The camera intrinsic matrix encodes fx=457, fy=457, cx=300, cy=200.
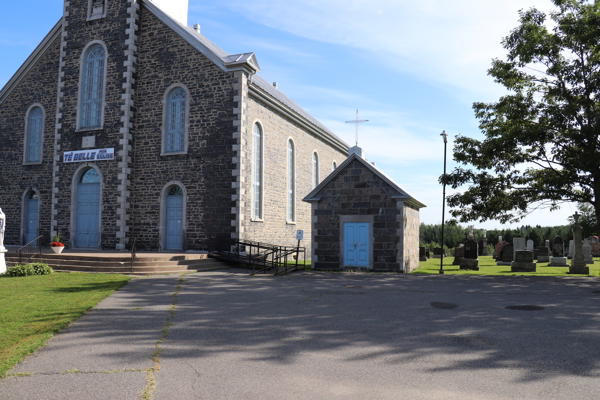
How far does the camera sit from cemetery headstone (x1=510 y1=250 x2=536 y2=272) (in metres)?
20.1

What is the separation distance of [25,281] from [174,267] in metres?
4.45

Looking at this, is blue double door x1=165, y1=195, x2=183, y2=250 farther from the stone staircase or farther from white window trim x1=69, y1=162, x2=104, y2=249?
white window trim x1=69, y1=162, x2=104, y2=249

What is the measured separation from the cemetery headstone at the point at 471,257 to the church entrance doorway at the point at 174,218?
1317 centimetres

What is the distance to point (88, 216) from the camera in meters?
21.1

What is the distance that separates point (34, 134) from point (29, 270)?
39.2 ft

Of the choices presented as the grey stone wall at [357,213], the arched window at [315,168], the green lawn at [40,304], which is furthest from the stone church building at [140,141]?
the green lawn at [40,304]

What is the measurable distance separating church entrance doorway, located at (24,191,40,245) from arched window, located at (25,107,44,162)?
1.92 m

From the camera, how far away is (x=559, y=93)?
17.3m

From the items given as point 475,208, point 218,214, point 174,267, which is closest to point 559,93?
point 475,208

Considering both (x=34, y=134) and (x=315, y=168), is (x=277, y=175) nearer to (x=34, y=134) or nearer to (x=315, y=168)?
(x=315, y=168)

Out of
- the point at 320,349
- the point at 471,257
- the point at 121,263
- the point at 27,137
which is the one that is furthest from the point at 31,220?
the point at 471,257

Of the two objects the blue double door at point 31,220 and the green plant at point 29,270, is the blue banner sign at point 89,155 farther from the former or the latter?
the green plant at point 29,270

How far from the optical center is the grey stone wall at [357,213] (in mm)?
17344

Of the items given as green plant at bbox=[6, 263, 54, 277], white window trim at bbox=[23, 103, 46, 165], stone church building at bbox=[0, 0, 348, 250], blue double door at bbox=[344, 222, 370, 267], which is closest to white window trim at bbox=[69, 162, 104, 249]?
stone church building at bbox=[0, 0, 348, 250]
